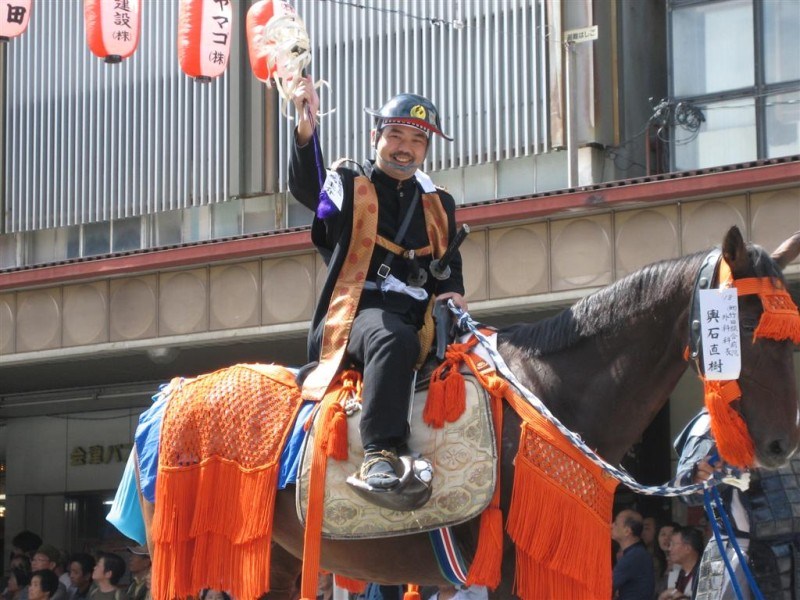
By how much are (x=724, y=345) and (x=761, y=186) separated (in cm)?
588

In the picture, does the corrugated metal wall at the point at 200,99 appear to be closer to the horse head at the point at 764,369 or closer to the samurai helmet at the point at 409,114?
the samurai helmet at the point at 409,114

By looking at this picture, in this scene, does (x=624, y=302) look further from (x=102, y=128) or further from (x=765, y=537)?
(x=102, y=128)

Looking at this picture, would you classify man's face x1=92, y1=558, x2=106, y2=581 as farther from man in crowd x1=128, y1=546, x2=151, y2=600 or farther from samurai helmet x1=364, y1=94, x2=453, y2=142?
samurai helmet x1=364, y1=94, x2=453, y2=142

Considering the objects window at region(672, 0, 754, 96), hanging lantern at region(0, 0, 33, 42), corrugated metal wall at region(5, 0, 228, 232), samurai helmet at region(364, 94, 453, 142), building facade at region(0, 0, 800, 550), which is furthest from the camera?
corrugated metal wall at region(5, 0, 228, 232)

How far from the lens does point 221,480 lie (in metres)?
6.46

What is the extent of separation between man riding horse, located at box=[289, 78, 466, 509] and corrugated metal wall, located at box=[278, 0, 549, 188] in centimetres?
740

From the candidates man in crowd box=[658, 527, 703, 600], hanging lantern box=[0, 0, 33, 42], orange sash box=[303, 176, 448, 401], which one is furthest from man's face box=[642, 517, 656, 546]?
hanging lantern box=[0, 0, 33, 42]

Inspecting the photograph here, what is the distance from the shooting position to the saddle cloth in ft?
18.6

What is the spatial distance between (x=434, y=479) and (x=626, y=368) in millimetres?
905

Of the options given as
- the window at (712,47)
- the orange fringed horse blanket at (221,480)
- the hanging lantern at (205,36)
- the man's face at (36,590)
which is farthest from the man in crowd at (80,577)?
the orange fringed horse blanket at (221,480)

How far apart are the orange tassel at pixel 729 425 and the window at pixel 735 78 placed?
771 centimetres

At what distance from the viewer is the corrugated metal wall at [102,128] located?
52.5ft

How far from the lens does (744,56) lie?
1290 cm

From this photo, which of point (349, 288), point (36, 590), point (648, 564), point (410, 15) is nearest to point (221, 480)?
point (349, 288)
